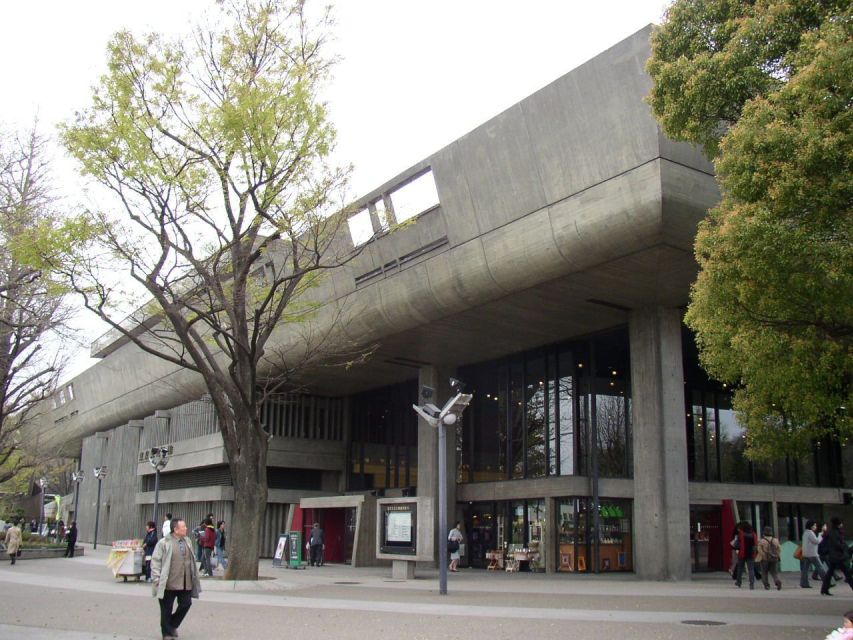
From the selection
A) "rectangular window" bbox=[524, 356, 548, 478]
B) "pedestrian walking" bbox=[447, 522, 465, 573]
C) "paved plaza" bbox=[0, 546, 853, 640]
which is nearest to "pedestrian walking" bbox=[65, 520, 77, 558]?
"paved plaza" bbox=[0, 546, 853, 640]

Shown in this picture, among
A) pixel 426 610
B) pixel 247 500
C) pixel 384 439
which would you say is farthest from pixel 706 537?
pixel 426 610

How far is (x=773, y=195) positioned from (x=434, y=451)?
70.7ft

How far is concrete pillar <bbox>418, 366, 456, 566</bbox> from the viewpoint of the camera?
30453mm

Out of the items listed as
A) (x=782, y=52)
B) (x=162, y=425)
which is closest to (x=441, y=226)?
(x=782, y=52)

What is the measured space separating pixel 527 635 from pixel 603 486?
617 inches

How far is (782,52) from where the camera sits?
40.3ft

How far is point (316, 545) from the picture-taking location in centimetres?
2942

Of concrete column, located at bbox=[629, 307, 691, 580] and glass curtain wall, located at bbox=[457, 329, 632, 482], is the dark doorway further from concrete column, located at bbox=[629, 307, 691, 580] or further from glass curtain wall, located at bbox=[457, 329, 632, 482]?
concrete column, located at bbox=[629, 307, 691, 580]

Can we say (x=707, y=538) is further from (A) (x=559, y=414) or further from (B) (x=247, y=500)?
(B) (x=247, y=500)

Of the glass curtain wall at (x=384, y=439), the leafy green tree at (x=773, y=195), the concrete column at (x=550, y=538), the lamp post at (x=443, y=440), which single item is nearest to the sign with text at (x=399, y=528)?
the lamp post at (x=443, y=440)

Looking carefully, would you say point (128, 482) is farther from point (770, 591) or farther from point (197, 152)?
point (770, 591)

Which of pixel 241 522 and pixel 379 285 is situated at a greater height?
pixel 379 285

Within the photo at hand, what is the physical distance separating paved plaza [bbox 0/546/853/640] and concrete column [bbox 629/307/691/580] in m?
1.32

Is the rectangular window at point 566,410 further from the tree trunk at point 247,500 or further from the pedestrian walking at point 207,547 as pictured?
the pedestrian walking at point 207,547
